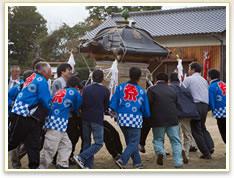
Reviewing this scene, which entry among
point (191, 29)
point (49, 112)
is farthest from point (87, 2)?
point (191, 29)

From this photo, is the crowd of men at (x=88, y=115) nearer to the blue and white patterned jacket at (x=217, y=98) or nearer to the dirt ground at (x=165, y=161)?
the dirt ground at (x=165, y=161)

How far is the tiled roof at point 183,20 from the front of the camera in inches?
598

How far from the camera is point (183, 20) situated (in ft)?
54.3

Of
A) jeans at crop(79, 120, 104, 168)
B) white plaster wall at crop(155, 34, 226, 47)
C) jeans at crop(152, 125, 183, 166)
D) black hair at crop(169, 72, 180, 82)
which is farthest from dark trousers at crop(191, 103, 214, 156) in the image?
white plaster wall at crop(155, 34, 226, 47)

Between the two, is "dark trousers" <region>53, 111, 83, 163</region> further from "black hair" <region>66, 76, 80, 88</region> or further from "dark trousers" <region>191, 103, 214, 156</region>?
"dark trousers" <region>191, 103, 214, 156</region>

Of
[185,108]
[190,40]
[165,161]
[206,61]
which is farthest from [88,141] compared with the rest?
[190,40]

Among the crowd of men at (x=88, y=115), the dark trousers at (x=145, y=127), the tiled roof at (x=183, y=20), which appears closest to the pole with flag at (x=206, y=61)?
the tiled roof at (x=183, y=20)

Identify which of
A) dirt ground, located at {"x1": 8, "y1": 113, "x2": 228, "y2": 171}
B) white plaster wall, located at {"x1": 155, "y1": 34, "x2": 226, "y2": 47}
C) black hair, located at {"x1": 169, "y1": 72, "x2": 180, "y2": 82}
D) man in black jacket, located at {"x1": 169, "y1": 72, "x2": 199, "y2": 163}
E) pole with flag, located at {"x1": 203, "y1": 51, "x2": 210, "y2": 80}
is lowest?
dirt ground, located at {"x1": 8, "y1": 113, "x2": 228, "y2": 171}

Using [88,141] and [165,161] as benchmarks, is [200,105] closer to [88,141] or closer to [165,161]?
[165,161]

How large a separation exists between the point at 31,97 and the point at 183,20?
1369cm

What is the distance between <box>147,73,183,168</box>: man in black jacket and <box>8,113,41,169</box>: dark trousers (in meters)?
1.82

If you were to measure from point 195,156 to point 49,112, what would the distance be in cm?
301

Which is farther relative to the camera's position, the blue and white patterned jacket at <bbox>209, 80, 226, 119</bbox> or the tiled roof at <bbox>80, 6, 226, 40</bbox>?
the tiled roof at <bbox>80, 6, 226, 40</bbox>

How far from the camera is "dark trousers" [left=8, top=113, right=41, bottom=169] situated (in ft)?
13.7
